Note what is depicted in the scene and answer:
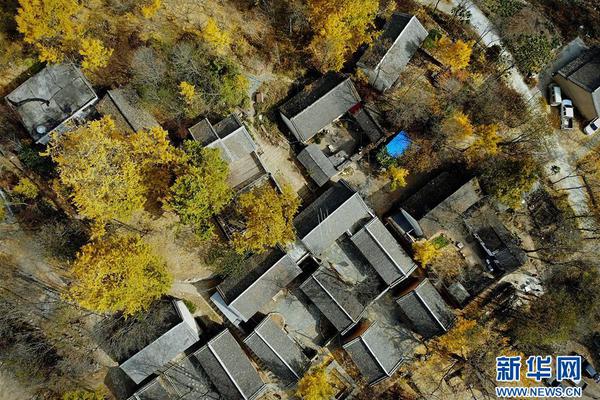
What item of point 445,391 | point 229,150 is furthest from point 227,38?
point 445,391

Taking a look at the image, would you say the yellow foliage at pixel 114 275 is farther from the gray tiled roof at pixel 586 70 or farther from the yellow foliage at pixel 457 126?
the gray tiled roof at pixel 586 70

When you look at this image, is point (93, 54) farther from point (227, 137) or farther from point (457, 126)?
point (457, 126)

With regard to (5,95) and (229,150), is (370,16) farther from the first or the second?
(5,95)

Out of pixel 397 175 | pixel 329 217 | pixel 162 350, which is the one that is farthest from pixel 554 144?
pixel 162 350

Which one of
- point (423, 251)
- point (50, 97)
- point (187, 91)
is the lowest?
point (423, 251)

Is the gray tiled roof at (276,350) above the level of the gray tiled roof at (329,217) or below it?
below

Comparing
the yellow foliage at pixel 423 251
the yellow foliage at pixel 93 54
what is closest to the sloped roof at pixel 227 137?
the yellow foliage at pixel 93 54
